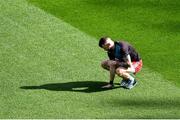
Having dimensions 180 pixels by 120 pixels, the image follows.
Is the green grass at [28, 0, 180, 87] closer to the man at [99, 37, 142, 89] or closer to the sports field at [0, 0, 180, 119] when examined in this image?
the sports field at [0, 0, 180, 119]

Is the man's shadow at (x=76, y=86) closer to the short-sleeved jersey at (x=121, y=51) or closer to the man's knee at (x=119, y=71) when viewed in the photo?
the man's knee at (x=119, y=71)

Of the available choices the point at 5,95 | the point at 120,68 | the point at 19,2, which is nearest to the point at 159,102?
the point at 120,68

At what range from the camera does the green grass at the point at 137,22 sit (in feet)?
47.6

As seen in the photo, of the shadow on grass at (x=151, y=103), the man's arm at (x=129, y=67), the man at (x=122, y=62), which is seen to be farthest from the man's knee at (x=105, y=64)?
the shadow on grass at (x=151, y=103)

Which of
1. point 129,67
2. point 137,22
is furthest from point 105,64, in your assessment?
point 137,22

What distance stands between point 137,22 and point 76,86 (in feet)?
13.3

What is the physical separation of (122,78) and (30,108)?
2072 millimetres

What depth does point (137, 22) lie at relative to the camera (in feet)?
54.2

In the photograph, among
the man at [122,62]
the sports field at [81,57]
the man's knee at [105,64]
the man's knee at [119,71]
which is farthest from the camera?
the man's knee at [105,64]

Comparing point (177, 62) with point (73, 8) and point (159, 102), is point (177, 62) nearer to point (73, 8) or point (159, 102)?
point (159, 102)

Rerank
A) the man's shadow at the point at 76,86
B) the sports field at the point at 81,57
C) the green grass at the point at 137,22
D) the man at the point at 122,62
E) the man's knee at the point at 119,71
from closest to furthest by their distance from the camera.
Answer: the sports field at the point at 81,57 < the man at the point at 122,62 < the man's knee at the point at 119,71 < the man's shadow at the point at 76,86 < the green grass at the point at 137,22

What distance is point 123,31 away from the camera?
52.1 ft

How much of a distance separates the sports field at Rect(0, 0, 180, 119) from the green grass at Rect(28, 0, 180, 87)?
2cm

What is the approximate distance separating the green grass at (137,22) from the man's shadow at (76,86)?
4.51ft
